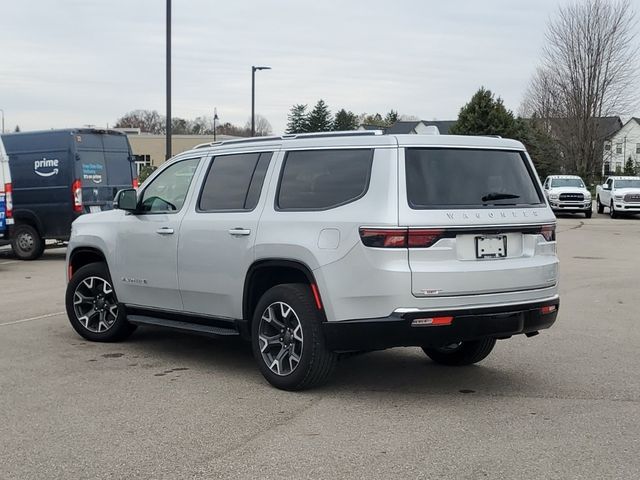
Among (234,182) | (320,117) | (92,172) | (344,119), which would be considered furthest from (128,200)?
(344,119)

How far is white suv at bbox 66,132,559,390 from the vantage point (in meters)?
5.36

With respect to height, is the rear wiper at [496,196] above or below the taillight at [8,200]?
above

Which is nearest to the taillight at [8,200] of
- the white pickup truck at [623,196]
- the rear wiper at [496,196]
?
the rear wiper at [496,196]

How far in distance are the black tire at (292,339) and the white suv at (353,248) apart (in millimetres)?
10

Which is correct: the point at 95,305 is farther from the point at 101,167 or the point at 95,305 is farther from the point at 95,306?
the point at 101,167

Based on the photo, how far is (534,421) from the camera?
5.23 meters

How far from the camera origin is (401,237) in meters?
5.31

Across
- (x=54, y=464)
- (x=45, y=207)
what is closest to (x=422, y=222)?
(x=54, y=464)

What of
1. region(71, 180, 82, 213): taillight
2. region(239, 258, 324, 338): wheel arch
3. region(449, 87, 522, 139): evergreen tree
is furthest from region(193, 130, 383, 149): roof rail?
region(449, 87, 522, 139): evergreen tree

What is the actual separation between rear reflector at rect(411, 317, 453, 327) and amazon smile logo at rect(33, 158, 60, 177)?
12.0 meters

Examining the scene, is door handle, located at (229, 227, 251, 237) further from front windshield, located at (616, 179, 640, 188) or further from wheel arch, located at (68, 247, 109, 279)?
front windshield, located at (616, 179, 640, 188)

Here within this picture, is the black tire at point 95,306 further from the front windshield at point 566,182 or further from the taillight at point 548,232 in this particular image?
the front windshield at point 566,182

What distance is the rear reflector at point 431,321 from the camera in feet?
17.5

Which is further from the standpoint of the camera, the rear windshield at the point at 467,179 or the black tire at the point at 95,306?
the black tire at the point at 95,306
